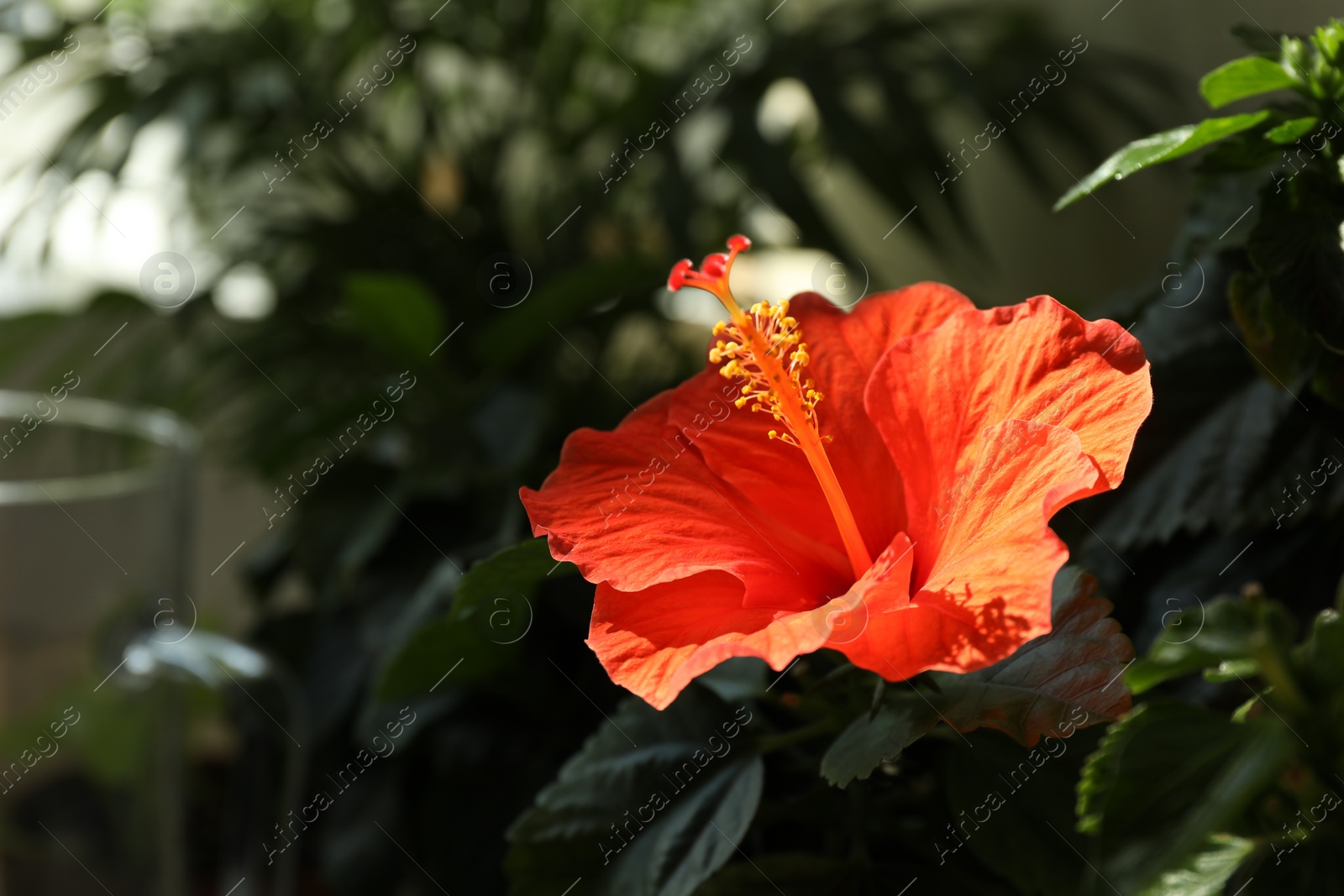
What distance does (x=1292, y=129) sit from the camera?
1.08 ft

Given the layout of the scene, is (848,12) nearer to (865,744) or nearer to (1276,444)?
(1276,444)

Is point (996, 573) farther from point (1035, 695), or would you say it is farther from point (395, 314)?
point (395, 314)

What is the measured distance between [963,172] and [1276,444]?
65cm

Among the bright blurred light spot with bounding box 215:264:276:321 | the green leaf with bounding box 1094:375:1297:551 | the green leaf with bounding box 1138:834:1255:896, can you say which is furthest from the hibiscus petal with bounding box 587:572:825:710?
the bright blurred light spot with bounding box 215:264:276:321

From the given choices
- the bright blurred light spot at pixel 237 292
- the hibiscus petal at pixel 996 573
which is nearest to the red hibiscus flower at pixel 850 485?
the hibiscus petal at pixel 996 573

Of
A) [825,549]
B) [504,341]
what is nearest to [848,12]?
[504,341]

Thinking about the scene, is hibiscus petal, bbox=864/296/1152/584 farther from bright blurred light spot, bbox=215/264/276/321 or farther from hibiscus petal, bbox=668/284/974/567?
bright blurred light spot, bbox=215/264/276/321

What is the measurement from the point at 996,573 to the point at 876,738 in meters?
0.07

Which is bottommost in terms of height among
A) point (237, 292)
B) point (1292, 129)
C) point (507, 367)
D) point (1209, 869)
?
point (1209, 869)

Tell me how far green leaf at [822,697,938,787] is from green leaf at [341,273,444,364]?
19.8 inches

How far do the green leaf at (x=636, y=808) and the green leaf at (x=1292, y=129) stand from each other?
258 millimetres

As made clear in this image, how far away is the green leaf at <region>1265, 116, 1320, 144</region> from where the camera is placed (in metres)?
0.33

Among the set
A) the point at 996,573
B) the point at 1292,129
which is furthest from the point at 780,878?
the point at 1292,129

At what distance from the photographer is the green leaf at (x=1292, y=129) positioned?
327mm
